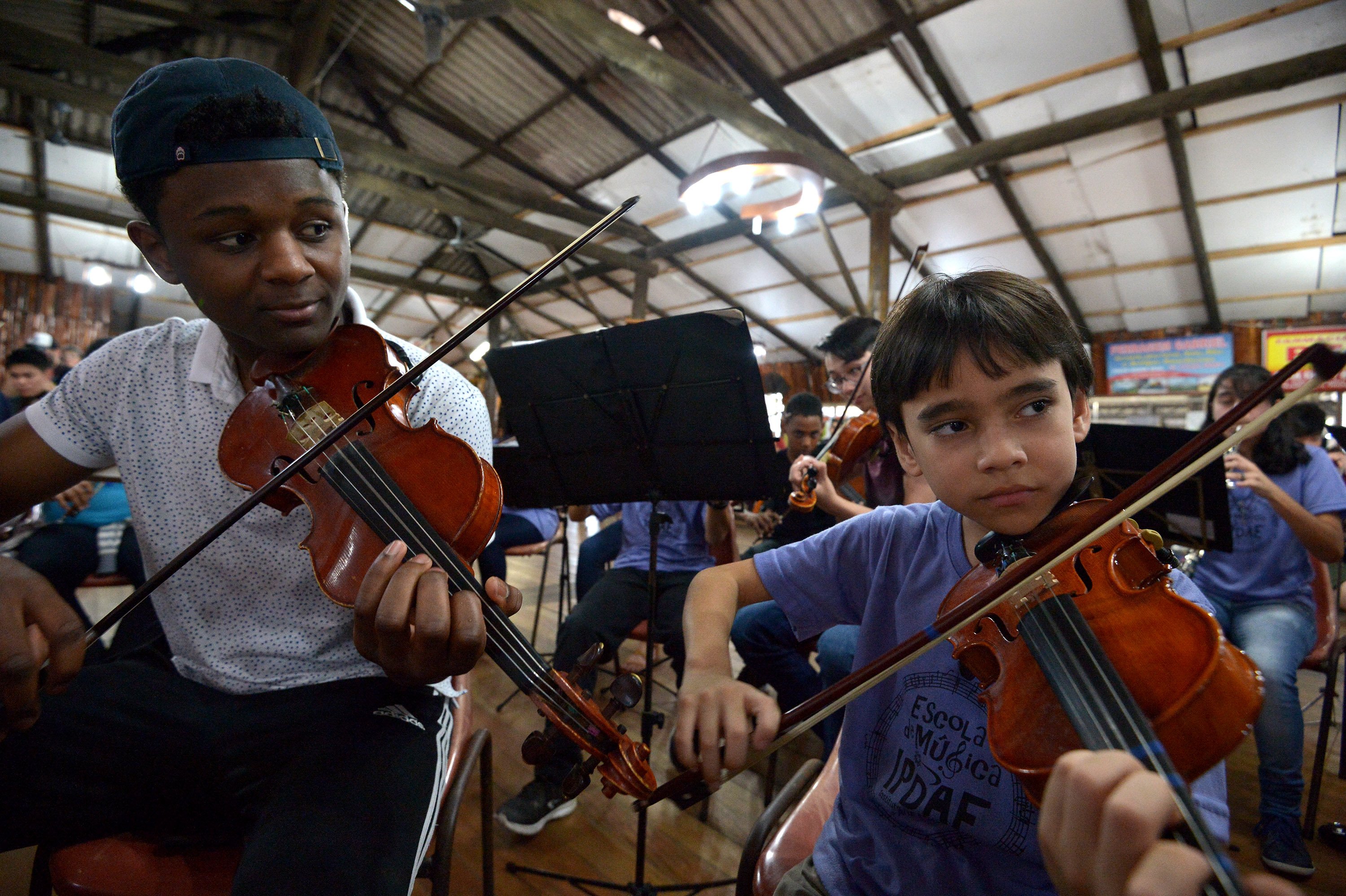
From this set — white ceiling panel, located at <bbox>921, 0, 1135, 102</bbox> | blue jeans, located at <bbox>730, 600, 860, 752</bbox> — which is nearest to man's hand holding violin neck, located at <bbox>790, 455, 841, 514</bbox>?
blue jeans, located at <bbox>730, 600, 860, 752</bbox>

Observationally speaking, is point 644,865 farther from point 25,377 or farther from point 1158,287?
point 1158,287

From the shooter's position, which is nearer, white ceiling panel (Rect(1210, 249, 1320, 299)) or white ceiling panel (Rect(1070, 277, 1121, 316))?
white ceiling panel (Rect(1210, 249, 1320, 299))

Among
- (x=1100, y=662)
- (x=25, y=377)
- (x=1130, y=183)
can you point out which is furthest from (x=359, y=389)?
(x=1130, y=183)

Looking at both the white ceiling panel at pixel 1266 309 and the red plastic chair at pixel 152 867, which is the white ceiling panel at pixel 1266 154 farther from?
the red plastic chair at pixel 152 867

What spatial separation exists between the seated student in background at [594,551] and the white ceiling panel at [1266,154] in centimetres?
678

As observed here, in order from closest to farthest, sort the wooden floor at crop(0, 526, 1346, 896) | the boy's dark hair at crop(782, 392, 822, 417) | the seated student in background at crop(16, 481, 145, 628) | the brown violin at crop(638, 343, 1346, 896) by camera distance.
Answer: the brown violin at crop(638, 343, 1346, 896) < the wooden floor at crop(0, 526, 1346, 896) < the seated student in background at crop(16, 481, 145, 628) < the boy's dark hair at crop(782, 392, 822, 417)

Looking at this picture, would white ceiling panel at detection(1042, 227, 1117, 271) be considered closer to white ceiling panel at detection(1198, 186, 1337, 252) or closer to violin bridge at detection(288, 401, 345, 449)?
white ceiling panel at detection(1198, 186, 1337, 252)

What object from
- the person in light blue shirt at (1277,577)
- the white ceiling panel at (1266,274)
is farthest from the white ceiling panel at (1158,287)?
the person in light blue shirt at (1277,577)

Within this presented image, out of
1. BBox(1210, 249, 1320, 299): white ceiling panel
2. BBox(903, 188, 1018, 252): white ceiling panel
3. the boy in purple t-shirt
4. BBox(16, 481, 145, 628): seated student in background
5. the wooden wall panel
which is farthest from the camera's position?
the wooden wall panel

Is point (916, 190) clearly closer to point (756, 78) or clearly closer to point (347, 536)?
point (756, 78)

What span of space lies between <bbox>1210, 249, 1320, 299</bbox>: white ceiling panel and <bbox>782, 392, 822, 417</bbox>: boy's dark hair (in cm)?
719

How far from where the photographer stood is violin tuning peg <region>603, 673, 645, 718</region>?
2.81ft

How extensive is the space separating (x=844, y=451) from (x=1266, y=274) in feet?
26.3

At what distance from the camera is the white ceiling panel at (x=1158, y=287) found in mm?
7844
